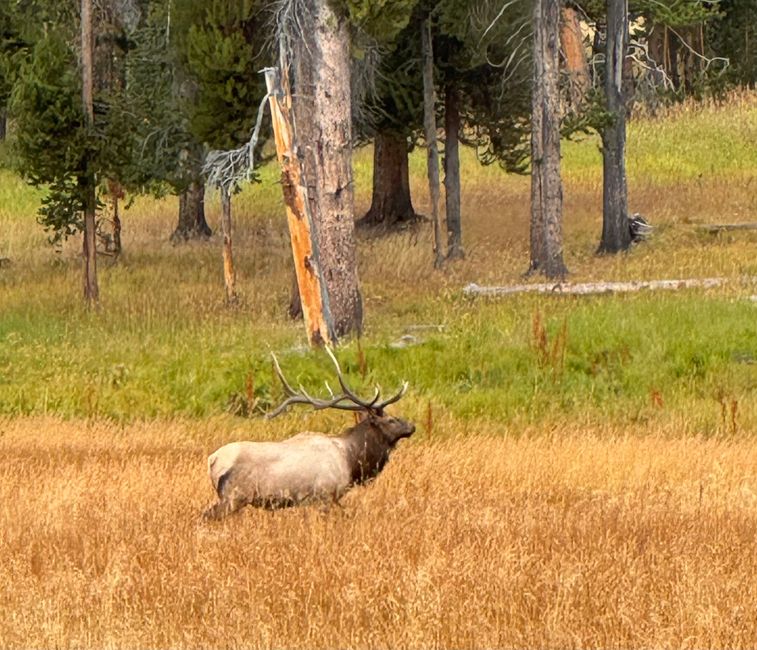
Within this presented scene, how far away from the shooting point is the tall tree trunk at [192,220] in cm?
3625

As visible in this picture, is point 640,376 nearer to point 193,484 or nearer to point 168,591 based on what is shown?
point 193,484

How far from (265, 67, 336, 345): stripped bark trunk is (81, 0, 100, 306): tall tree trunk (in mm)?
5981

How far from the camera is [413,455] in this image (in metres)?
13.2

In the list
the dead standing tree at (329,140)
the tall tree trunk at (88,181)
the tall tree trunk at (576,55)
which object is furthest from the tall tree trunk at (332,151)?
the tall tree trunk at (576,55)

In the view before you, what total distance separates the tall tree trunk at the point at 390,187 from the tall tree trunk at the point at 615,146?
6.17 m

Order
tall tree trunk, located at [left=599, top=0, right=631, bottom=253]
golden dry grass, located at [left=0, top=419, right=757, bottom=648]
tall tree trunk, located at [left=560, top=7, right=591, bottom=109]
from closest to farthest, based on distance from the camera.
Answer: golden dry grass, located at [left=0, top=419, right=757, bottom=648] → tall tree trunk, located at [left=599, top=0, right=631, bottom=253] → tall tree trunk, located at [left=560, top=7, right=591, bottom=109]

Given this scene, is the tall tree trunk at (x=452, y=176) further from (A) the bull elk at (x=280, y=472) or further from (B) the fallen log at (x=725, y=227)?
(A) the bull elk at (x=280, y=472)

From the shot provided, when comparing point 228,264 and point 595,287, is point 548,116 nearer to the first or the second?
point 595,287

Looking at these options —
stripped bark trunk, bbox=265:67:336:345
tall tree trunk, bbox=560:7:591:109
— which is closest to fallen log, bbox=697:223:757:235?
tall tree trunk, bbox=560:7:591:109

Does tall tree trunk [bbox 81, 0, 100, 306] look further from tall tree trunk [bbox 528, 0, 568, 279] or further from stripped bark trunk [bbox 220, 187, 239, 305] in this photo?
tall tree trunk [bbox 528, 0, 568, 279]

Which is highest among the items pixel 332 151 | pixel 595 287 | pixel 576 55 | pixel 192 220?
pixel 576 55

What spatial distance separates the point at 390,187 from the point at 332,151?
13913 millimetres

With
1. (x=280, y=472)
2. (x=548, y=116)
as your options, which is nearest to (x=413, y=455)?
(x=280, y=472)

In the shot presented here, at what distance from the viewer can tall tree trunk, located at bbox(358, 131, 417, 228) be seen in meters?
35.9
